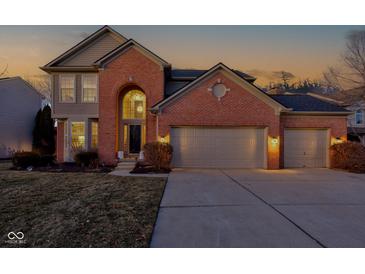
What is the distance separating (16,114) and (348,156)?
26374mm

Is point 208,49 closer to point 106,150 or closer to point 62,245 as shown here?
point 106,150

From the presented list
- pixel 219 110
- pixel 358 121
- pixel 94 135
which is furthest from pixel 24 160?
pixel 358 121

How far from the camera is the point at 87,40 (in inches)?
539

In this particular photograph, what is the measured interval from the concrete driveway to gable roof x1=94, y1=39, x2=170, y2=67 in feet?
26.5

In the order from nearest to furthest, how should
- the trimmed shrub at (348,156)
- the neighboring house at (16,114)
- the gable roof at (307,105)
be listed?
the trimmed shrub at (348,156) < the gable roof at (307,105) < the neighboring house at (16,114)

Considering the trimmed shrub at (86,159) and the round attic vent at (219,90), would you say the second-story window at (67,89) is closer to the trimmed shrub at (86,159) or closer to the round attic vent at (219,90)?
the trimmed shrub at (86,159)

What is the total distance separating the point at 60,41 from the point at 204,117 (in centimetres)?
1315

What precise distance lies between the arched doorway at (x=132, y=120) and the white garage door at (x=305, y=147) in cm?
919

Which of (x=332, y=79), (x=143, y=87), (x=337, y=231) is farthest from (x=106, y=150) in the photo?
(x=332, y=79)

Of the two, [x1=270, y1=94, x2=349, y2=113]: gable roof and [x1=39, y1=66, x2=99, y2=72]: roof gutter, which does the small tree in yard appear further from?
[x1=270, y1=94, x2=349, y2=113]: gable roof

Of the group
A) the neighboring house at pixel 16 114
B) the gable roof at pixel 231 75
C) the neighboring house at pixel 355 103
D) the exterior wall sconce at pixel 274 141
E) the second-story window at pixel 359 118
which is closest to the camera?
the gable roof at pixel 231 75

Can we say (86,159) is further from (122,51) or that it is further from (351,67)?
(351,67)

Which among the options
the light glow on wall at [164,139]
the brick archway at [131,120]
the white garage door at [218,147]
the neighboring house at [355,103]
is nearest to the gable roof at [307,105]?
the white garage door at [218,147]

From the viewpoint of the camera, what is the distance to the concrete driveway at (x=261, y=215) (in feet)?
12.1
